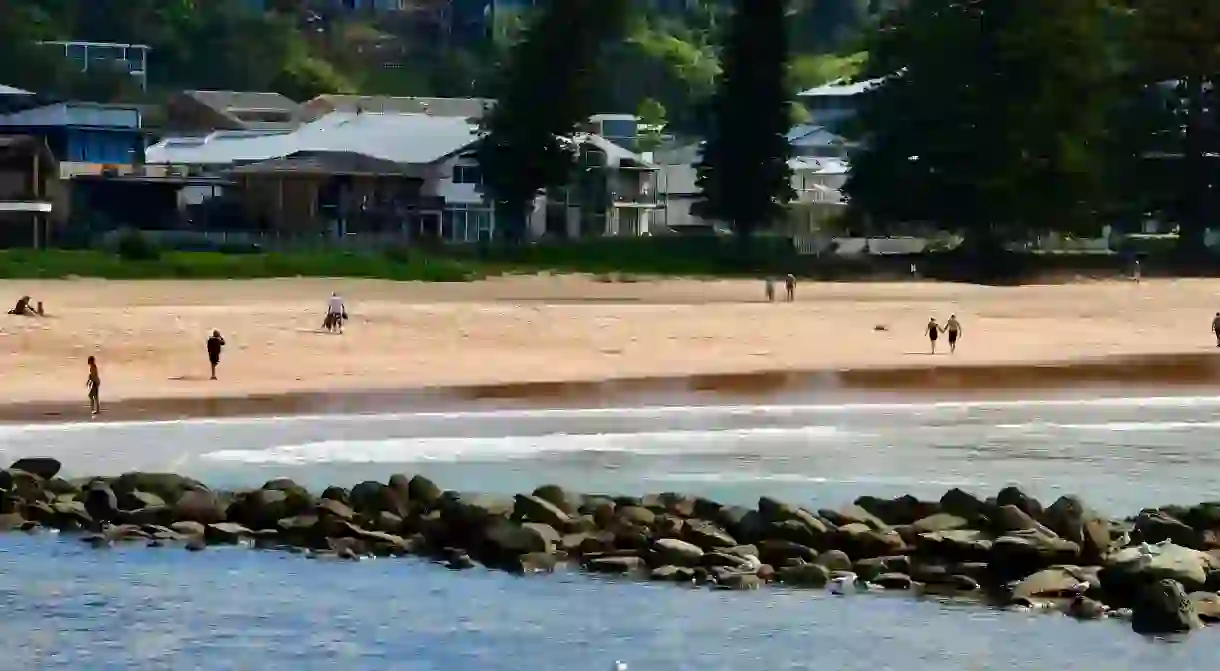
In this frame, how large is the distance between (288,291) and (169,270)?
21.8ft

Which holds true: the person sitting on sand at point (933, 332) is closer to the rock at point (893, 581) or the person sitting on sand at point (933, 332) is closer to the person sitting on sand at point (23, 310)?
the person sitting on sand at point (23, 310)

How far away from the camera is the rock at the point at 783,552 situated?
24.5 m

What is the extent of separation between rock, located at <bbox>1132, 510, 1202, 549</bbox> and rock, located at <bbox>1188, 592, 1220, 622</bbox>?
2052mm

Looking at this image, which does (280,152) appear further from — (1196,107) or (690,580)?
(690,580)

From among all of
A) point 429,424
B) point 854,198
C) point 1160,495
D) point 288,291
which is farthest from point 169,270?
point 1160,495

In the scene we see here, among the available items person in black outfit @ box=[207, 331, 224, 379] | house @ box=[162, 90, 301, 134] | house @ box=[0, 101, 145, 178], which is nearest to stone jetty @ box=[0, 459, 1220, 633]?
person in black outfit @ box=[207, 331, 224, 379]

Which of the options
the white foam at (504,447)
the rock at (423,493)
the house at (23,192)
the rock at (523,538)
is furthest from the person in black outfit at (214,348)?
the house at (23,192)

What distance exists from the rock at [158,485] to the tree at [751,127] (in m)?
52.5

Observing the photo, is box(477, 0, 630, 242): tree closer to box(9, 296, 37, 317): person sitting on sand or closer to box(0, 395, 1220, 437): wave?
box(9, 296, 37, 317): person sitting on sand

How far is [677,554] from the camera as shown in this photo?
80.3 feet

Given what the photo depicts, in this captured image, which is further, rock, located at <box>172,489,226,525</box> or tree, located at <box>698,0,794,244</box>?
tree, located at <box>698,0,794,244</box>

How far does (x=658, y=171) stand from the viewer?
3839 inches

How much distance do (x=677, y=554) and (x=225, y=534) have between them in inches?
233

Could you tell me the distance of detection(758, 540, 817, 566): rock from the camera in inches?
963
